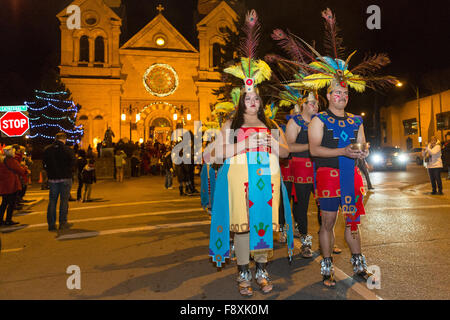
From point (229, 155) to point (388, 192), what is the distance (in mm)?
10171

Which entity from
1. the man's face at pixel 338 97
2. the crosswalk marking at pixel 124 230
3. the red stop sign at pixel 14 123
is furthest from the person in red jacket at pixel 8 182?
the man's face at pixel 338 97

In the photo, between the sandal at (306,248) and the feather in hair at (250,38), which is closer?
the feather in hair at (250,38)

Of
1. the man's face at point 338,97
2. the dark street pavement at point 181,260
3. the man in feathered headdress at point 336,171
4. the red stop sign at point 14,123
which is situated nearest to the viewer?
the dark street pavement at point 181,260

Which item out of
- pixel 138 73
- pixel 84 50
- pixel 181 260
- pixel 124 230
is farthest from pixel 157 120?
pixel 181 260

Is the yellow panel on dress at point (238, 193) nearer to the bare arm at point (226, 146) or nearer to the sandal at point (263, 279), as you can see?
the bare arm at point (226, 146)

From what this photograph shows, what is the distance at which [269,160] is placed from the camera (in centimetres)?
385

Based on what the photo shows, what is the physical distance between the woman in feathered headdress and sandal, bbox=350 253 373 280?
1079 mm

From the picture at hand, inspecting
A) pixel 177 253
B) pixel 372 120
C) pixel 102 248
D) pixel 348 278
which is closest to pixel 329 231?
pixel 348 278

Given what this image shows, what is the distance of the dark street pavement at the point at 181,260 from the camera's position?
3.85m

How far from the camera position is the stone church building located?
34.5 meters

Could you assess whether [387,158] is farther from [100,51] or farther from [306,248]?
[100,51]

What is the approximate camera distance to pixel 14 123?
13852mm

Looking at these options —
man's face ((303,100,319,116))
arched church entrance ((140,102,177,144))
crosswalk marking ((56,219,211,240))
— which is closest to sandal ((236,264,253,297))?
man's face ((303,100,319,116))

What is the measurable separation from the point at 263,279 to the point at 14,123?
1356cm
